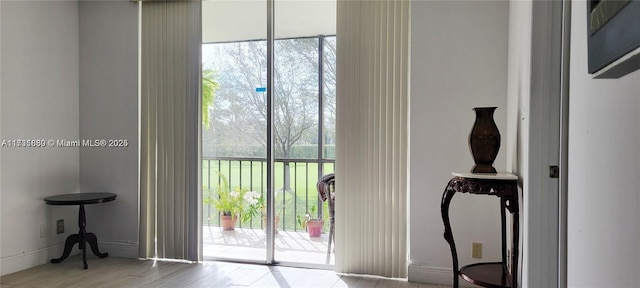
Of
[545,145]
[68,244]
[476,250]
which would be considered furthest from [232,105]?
[545,145]

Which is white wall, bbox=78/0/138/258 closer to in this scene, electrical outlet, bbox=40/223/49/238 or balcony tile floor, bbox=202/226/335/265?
electrical outlet, bbox=40/223/49/238

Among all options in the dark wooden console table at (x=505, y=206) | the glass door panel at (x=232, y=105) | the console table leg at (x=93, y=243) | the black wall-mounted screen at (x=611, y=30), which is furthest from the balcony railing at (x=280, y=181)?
the black wall-mounted screen at (x=611, y=30)

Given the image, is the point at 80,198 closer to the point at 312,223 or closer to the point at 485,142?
the point at 312,223

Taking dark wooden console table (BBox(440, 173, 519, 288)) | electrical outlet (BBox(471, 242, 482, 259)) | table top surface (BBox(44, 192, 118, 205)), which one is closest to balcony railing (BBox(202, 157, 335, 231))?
table top surface (BBox(44, 192, 118, 205))

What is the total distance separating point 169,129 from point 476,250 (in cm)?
256

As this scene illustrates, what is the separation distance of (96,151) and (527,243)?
3514 mm

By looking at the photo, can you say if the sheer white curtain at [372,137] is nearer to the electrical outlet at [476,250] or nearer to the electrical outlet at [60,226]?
the electrical outlet at [476,250]

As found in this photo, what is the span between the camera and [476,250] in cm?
299

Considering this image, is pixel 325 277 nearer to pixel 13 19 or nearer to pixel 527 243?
pixel 527 243

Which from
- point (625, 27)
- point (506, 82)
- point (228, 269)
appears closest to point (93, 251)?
point (228, 269)

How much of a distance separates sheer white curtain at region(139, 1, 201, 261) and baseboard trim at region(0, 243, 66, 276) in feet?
2.31

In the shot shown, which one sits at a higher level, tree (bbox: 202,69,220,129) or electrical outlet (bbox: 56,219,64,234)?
tree (bbox: 202,69,220,129)

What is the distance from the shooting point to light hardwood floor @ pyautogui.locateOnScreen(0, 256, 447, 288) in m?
3.07

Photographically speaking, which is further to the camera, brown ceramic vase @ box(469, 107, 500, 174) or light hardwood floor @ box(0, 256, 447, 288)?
light hardwood floor @ box(0, 256, 447, 288)
